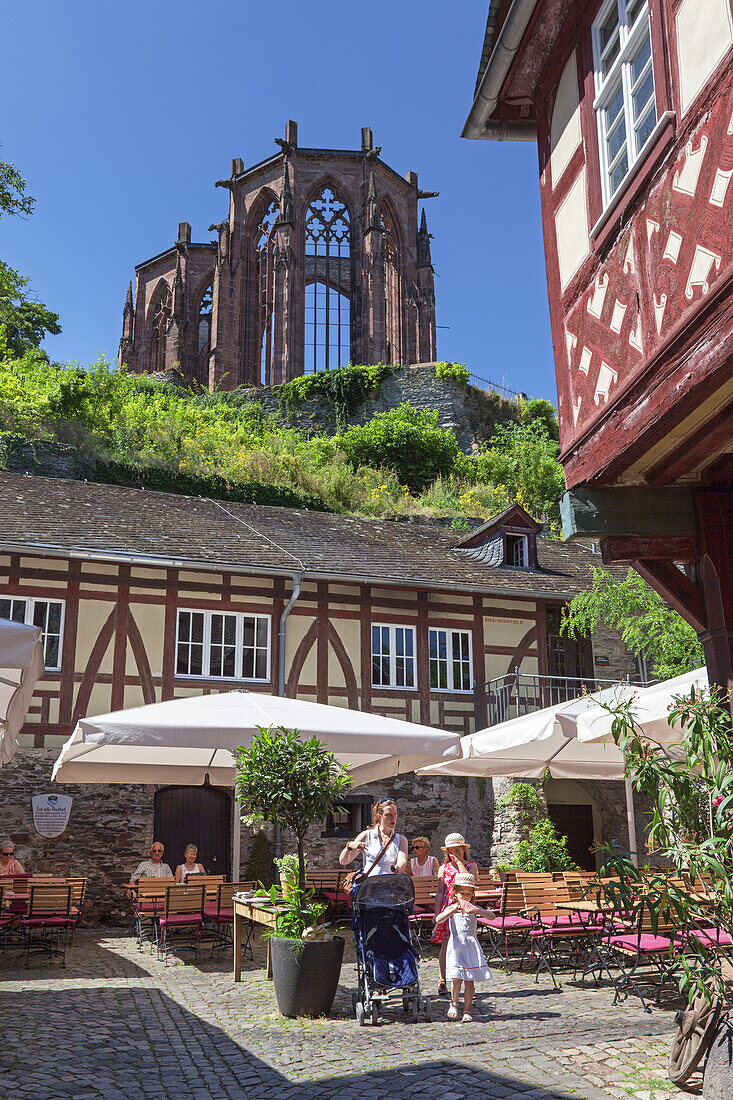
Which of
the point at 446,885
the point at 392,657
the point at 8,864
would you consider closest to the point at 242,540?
the point at 392,657

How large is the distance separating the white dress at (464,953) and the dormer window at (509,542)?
42.3ft

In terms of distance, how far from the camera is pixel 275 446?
1336 inches

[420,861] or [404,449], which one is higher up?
[404,449]

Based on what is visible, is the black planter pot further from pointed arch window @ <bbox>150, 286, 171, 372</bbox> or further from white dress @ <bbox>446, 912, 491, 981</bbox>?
pointed arch window @ <bbox>150, 286, 171, 372</bbox>

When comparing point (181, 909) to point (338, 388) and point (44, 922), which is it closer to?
point (44, 922)

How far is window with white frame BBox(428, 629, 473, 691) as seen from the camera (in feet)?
56.8

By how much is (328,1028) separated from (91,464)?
72.5 feet

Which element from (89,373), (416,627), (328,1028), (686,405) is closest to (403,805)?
(416,627)

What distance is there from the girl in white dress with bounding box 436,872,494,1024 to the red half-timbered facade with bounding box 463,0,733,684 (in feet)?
Answer: 8.40

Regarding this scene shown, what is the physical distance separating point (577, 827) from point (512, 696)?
261 cm

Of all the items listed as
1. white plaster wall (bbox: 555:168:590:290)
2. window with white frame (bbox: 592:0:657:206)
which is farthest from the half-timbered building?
window with white frame (bbox: 592:0:657:206)

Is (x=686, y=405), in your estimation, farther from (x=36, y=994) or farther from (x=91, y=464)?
(x=91, y=464)

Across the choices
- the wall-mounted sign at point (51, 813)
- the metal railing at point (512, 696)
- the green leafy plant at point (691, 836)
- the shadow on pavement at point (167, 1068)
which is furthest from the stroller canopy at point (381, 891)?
the metal railing at point (512, 696)

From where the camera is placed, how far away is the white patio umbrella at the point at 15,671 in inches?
229
